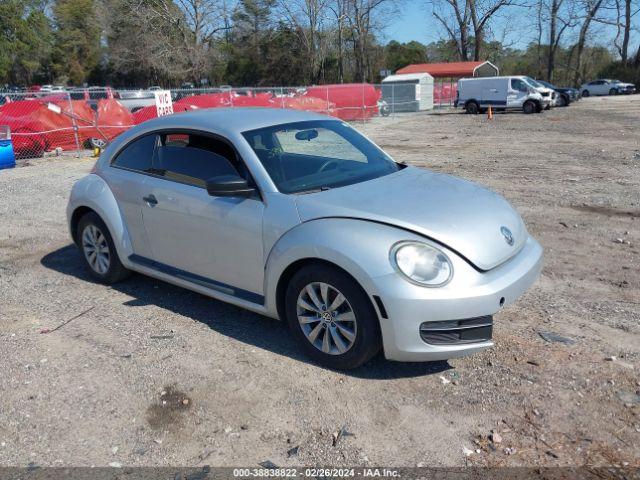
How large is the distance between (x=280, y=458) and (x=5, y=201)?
28.6 feet

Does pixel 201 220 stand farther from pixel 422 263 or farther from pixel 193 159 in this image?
pixel 422 263

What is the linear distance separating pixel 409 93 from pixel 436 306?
1377 inches

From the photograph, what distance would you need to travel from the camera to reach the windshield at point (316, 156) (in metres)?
4.16

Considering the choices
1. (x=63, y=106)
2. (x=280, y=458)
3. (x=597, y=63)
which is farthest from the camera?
(x=597, y=63)

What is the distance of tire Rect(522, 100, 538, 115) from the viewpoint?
30672mm

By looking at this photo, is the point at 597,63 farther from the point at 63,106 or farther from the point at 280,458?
the point at 280,458

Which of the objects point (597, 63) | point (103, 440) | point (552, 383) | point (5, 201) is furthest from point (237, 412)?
point (597, 63)

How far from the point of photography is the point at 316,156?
181 inches

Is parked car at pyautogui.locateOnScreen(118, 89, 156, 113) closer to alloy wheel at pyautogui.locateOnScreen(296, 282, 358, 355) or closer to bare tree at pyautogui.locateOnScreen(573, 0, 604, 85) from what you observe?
alloy wheel at pyautogui.locateOnScreen(296, 282, 358, 355)

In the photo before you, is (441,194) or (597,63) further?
(597,63)

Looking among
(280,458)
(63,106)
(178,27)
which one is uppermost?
(178,27)

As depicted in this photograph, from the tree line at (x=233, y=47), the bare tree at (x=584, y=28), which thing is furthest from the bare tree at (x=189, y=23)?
the bare tree at (x=584, y=28)

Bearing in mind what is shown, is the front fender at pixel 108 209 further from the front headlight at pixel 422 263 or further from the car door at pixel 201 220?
the front headlight at pixel 422 263

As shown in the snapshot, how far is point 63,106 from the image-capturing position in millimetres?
16938
